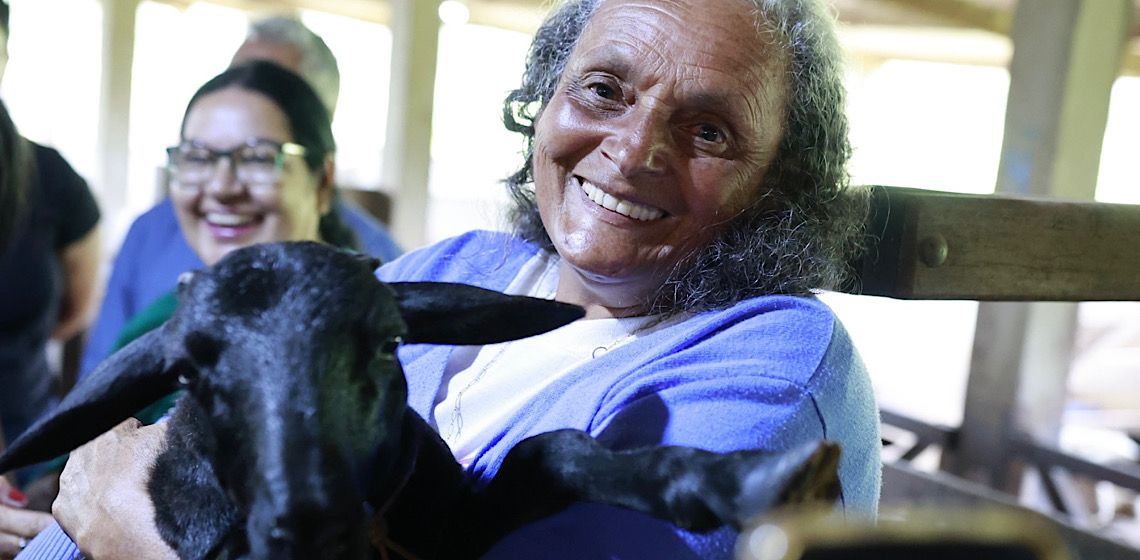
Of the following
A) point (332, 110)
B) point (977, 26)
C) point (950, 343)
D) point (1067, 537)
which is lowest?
point (950, 343)

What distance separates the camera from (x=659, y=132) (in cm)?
152

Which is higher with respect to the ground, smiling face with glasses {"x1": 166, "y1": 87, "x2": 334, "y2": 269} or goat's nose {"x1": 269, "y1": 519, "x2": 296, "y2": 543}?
smiling face with glasses {"x1": 166, "y1": 87, "x2": 334, "y2": 269}

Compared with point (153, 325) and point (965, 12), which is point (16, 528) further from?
point (965, 12)

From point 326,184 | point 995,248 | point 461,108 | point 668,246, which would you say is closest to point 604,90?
point 668,246

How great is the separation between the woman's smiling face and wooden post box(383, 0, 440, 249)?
4.49 metres

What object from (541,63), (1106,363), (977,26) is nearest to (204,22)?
(977,26)

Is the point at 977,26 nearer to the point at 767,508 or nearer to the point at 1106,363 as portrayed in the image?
the point at 1106,363

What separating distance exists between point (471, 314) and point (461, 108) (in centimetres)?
1180

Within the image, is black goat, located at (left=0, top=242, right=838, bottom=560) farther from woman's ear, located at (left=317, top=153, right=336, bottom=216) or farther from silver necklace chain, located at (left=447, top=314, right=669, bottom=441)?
woman's ear, located at (left=317, top=153, right=336, bottom=216)

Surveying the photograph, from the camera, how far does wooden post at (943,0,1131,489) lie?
167 inches

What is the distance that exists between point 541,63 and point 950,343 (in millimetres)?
10031

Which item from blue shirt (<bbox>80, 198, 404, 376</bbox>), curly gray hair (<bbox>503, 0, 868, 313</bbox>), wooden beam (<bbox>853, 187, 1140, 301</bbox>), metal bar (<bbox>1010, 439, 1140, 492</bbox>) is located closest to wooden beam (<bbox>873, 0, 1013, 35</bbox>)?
metal bar (<bbox>1010, 439, 1140, 492</bbox>)

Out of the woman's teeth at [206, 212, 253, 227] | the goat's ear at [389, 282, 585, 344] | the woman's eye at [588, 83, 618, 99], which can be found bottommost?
the woman's teeth at [206, 212, 253, 227]

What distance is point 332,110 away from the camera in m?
3.67
